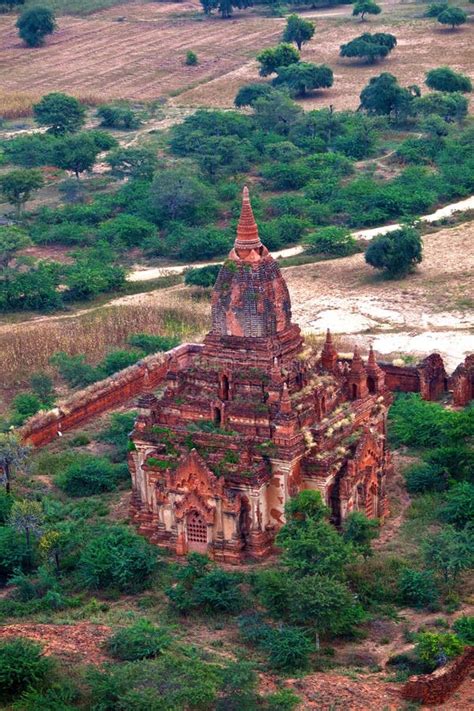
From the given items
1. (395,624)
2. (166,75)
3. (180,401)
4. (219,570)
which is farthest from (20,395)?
(166,75)

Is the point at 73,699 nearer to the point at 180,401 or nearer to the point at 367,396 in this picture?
the point at 180,401

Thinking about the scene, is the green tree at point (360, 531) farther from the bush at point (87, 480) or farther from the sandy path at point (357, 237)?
the sandy path at point (357, 237)

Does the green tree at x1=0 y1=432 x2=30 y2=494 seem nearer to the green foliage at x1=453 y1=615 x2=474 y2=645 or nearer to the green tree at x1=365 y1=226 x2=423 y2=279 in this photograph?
the green foliage at x1=453 y1=615 x2=474 y2=645

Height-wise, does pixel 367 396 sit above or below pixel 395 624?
above

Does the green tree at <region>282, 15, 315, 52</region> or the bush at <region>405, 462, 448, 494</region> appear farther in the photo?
the green tree at <region>282, 15, 315, 52</region>

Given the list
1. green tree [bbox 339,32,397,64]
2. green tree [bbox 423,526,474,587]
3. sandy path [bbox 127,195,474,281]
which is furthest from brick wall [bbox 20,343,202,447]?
green tree [bbox 339,32,397,64]
